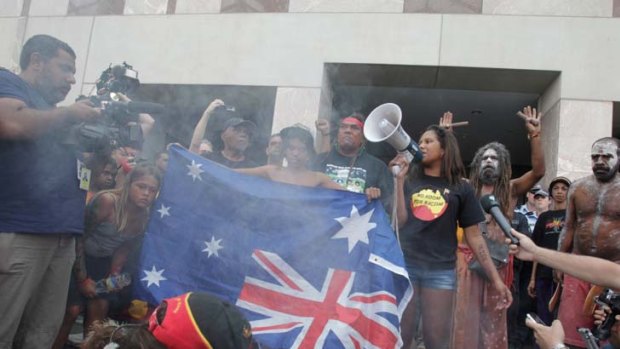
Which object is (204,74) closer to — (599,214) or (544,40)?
(544,40)

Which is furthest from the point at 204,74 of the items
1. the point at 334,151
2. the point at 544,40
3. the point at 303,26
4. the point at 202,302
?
the point at 202,302

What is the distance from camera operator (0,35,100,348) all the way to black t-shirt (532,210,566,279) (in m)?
3.77

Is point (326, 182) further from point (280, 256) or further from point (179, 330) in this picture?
point (179, 330)

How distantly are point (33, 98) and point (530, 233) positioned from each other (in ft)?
14.2

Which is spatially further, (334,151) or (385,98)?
(385,98)

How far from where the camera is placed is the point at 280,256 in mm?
3240

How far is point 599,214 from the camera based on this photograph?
3.91 m

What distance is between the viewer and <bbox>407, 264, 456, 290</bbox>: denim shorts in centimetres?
339

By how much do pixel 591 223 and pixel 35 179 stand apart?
3576 mm

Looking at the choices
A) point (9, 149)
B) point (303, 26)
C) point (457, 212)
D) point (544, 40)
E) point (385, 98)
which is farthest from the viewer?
point (385, 98)

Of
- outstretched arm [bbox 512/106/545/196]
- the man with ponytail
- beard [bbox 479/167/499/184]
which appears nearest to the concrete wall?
beard [bbox 479/167/499/184]

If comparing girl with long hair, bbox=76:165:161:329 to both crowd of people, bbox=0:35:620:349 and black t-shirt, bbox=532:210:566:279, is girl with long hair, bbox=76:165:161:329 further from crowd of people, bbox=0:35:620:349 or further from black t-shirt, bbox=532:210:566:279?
black t-shirt, bbox=532:210:566:279

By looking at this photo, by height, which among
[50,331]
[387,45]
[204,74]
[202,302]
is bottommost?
[50,331]

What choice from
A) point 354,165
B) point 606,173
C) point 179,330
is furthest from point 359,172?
point 179,330
